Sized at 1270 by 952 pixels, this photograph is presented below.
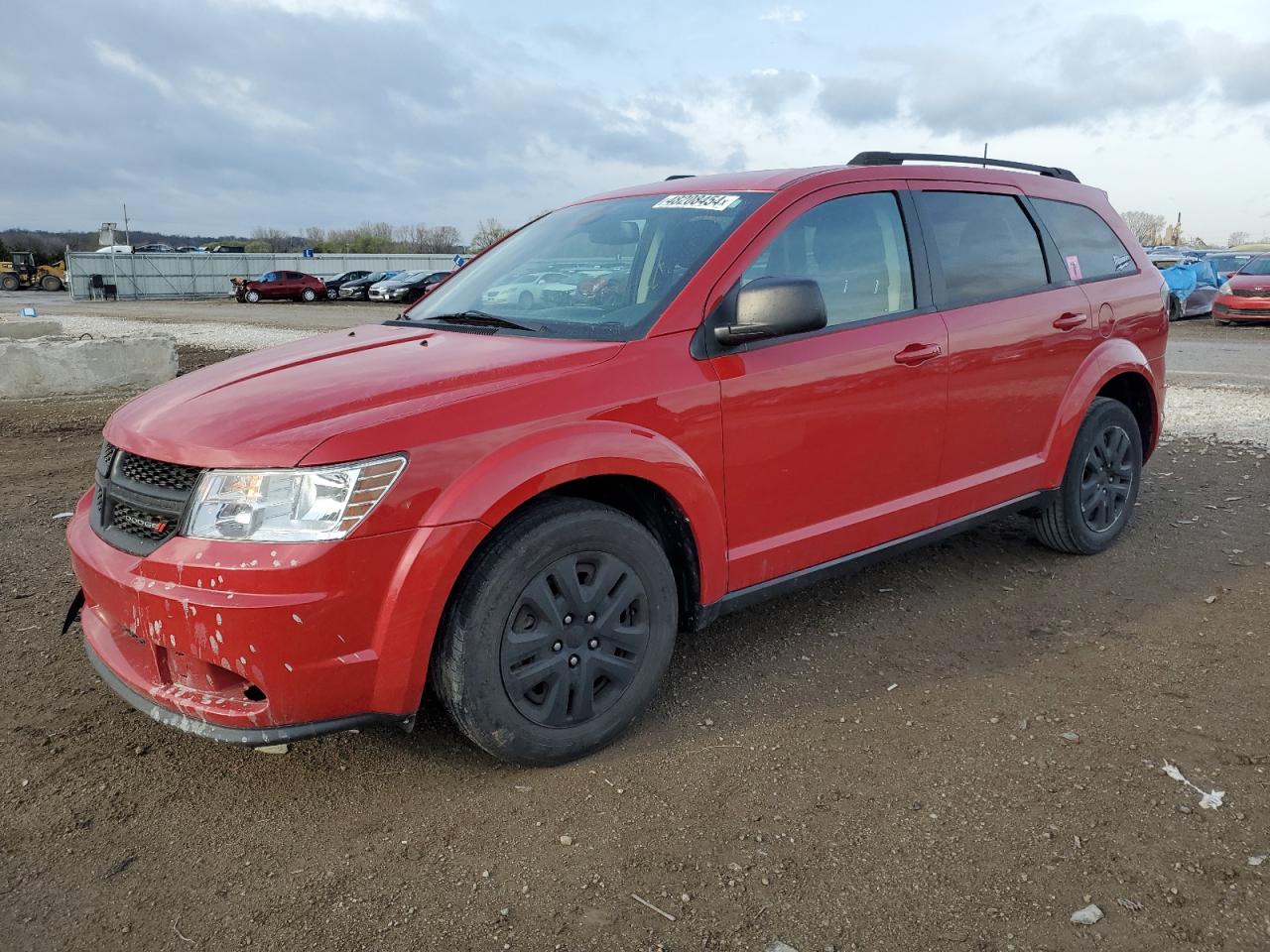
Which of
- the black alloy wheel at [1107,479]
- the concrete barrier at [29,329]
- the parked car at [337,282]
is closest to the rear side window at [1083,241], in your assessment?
the black alloy wheel at [1107,479]

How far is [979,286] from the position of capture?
4035 millimetres

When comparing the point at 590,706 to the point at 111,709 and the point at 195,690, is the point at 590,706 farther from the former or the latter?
the point at 111,709

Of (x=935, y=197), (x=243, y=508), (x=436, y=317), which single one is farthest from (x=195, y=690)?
(x=935, y=197)

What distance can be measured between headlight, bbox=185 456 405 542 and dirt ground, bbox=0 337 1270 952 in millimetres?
853

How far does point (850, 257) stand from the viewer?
11.9 feet

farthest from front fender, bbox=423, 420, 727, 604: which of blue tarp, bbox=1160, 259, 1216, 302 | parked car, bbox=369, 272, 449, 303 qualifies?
parked car, bbox=369, 272, 449, 303

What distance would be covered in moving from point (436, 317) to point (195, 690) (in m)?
1.71

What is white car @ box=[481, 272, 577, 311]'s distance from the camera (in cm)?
350

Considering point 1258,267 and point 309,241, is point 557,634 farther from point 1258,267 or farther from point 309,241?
point 309,241

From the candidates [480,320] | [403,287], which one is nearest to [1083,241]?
[480,320]

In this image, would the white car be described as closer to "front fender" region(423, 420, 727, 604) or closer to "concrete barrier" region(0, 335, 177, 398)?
"front fender" region(423, 420, 727, 604)

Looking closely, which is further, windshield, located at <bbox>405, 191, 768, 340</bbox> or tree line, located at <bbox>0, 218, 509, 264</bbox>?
tree line, located at <bbox>0, 218, 509, 264</bbox>

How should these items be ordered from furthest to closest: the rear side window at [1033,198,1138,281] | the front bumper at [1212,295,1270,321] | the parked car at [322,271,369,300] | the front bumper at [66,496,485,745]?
the parked car at [322,271,369,300] → the front bumper at [1212,295,1270,321] → the rear side window at [1033,198,1138,281] → the front bumper at [66,496,485,745]

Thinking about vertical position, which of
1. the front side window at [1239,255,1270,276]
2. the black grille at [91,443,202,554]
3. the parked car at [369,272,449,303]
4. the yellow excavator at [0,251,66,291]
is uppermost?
the yellow excavator at [0,251,66,291]
